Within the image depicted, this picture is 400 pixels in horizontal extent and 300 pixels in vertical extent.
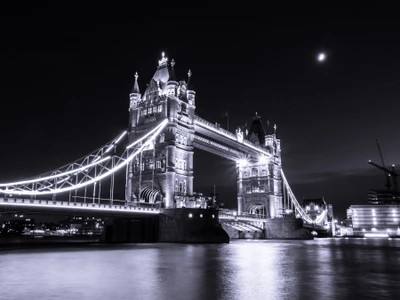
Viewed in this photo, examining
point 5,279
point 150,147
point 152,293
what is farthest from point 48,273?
point 150,147

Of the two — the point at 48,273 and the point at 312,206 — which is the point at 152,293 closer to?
the point at 48,273

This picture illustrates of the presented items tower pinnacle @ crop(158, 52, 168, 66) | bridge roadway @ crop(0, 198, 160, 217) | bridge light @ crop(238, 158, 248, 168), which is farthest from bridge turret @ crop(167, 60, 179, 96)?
bridge light @ crop(238, 158, 248, 168)

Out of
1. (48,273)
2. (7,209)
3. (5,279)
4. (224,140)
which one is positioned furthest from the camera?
(224,140)

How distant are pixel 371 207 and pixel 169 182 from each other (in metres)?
129

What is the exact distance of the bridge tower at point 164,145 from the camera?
58094 mm

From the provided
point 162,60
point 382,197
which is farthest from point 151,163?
point 382,197

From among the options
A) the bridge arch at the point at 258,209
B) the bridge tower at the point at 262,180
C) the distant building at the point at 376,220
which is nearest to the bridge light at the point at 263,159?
the bridge tower at the point at 262,180

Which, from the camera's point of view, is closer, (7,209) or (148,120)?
(7,209)

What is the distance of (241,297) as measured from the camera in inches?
419

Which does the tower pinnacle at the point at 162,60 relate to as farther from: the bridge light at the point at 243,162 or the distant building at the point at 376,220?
the distant building at the point at 376,220

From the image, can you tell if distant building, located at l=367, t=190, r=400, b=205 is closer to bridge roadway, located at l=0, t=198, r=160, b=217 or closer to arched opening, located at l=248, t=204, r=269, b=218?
arched opening, located at l=248, t=204, r=269, b=218

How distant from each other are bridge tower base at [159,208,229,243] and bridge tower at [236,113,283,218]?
47.3 m

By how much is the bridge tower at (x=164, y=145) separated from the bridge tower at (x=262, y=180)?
40.3m

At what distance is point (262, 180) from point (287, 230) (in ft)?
69.5
